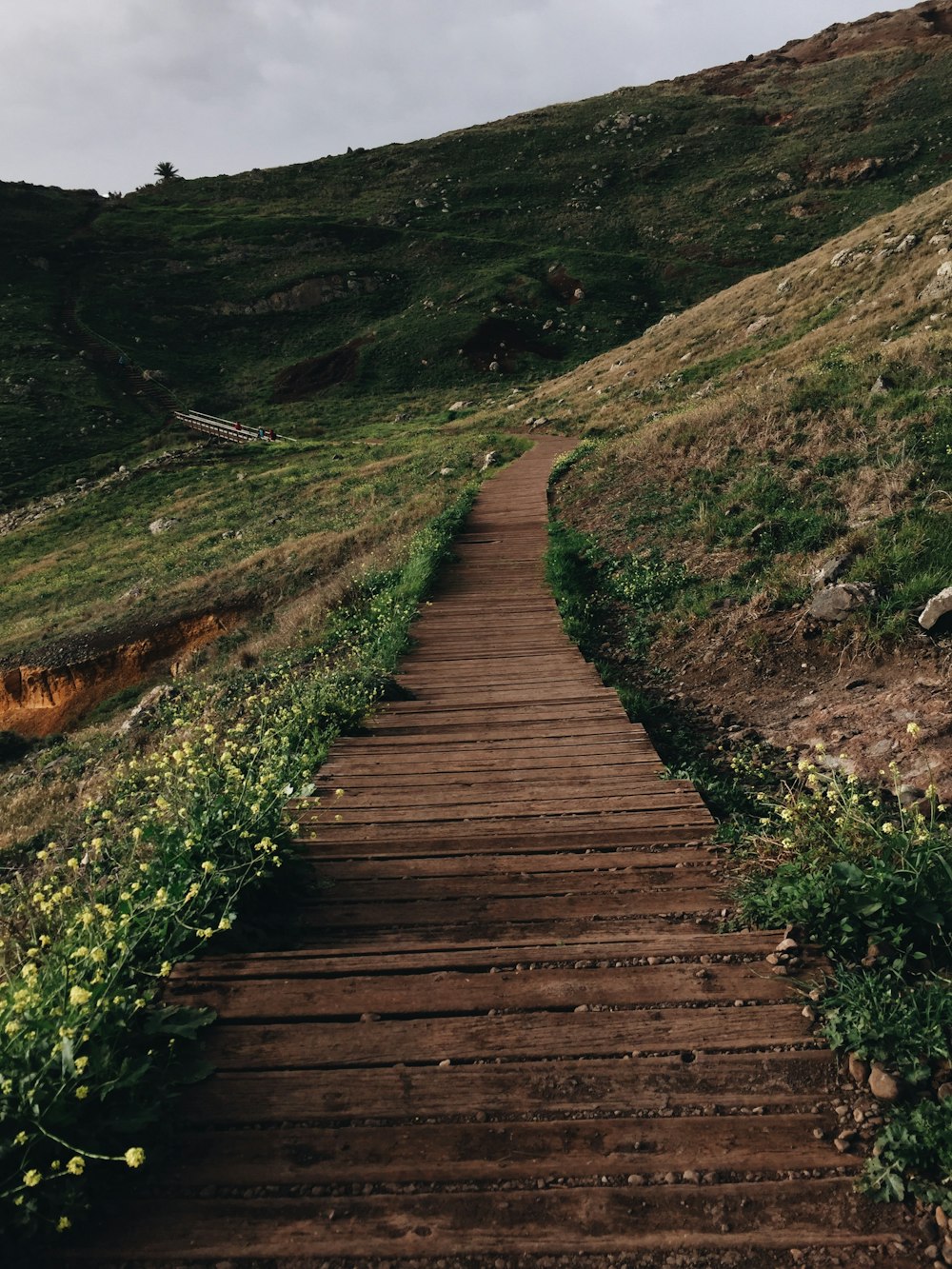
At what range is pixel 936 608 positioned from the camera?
6555 mm

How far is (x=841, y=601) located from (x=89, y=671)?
57.3 ft

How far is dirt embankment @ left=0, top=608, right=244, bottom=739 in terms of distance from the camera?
17672 millimetres

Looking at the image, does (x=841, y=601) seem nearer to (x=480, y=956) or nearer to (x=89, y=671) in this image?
(x=480, y=956)

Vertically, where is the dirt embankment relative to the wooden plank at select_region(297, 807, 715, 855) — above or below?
below

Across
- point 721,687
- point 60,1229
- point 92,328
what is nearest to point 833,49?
point 92,328

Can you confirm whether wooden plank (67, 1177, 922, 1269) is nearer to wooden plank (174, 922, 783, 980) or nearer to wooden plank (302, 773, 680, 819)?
wooden plank (174, 922, 783, 980)

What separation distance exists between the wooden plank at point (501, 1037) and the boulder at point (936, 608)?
4991 mm

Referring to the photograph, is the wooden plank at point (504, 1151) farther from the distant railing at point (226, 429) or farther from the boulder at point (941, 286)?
Result: the distant railing at point (226, 429)

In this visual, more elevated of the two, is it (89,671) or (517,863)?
(517,863)

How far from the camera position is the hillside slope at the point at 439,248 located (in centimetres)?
4916

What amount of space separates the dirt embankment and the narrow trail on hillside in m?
14.7

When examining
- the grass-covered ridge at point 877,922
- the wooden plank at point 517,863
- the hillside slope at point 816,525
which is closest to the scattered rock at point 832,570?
the hillside slope at point 816,525

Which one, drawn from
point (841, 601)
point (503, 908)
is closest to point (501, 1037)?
point (503, 908)

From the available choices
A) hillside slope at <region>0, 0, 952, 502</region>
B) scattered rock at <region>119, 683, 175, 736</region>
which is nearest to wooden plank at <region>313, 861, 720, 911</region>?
scattered rock at <region>119, 683, 175, 736</region>
